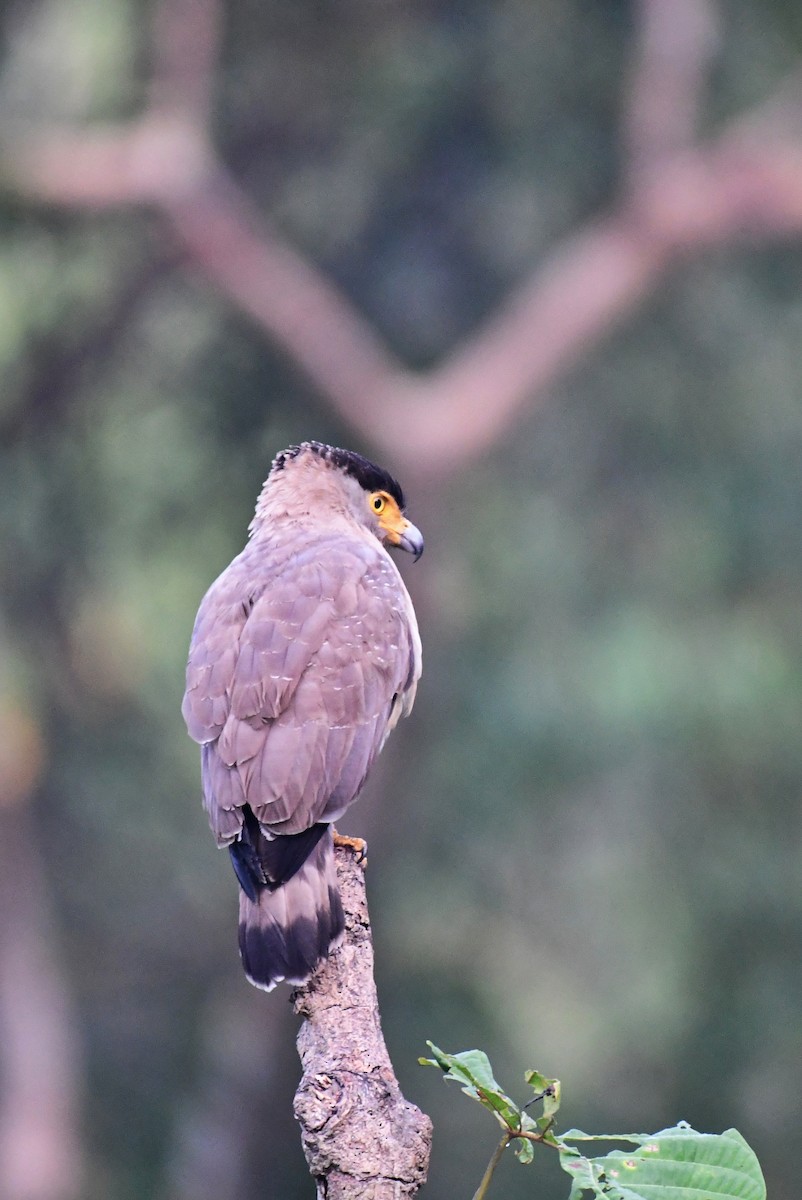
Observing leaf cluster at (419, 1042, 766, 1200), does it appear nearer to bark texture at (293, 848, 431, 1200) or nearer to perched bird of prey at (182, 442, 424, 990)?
bark texture at (293, 848, 431, 1200)

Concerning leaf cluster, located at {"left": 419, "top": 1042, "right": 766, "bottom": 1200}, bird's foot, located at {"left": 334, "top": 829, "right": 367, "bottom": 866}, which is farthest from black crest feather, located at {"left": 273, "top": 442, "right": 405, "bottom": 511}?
leaf cluster, located at {"left": 419, "top": 1042, "right": 766, "bottom": 1200}

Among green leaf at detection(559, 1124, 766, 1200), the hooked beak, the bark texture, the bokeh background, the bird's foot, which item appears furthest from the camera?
the bokeh background

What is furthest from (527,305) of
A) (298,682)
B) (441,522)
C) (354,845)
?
(354,845)

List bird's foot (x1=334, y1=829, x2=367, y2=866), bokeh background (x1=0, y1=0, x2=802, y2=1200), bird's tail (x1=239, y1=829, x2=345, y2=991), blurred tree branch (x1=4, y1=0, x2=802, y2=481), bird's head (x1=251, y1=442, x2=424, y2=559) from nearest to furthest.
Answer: bird's tail (x1=239, y1=829, x2=345, y2=991), bird's foot (x1=334, y1=829, x2=367, y2=866), bird's head (x1=251, y1=442, x2=424, y2=559), blurred tree branch (x1=4, y1=0, x2=802, y2=481), bokeh background (x1=0, y1=0, x2=802, y2=1200)

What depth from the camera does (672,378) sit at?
12.5 meters

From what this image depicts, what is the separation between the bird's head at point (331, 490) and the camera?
4.62m

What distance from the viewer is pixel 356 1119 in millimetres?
2613

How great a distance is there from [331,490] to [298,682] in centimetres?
107

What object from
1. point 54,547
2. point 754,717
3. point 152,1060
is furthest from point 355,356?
point 152,1060

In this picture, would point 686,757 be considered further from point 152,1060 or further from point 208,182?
point 208,182

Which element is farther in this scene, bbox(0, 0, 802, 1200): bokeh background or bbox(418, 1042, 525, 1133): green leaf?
bbox(0, 0, 802, 1200): bokeh background

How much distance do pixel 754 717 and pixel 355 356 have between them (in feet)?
12.5

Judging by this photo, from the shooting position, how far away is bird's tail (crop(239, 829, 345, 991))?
306cm

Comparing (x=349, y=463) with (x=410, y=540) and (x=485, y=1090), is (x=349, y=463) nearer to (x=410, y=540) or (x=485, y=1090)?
(x=410, y=540)
